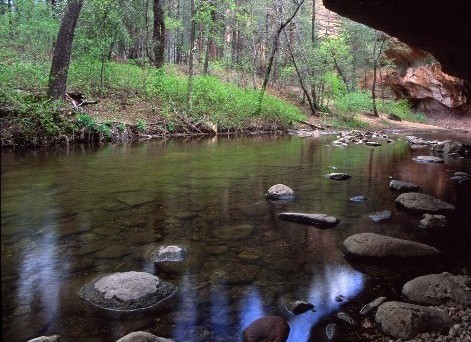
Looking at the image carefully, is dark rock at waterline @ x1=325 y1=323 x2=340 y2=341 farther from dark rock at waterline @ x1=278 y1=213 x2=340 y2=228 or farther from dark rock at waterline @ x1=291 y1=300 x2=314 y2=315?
dark rock at waterline @ x1=278 y1=213 x2=340 y2=228

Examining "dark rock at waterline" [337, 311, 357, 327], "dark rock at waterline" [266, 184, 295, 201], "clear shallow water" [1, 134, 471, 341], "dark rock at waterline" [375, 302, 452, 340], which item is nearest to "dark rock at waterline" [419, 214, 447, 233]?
"clear shallow water" [1, 134, 471, 341]

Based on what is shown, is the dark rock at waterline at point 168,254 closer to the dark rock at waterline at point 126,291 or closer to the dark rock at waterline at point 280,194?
the dark rock at waterline at point 126,291

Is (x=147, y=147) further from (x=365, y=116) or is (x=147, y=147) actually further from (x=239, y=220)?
(x=365, y=116)

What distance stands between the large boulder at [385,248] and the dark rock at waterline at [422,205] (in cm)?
194

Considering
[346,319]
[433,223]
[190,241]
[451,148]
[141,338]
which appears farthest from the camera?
[451,148]

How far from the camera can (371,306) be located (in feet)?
10.8

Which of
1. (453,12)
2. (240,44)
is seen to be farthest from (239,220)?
(240,44)

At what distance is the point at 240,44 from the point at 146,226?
31333mm

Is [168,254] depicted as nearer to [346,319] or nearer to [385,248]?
[346,319]

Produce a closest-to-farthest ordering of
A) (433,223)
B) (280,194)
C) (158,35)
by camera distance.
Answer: (433,223), (280,194), (158,35)

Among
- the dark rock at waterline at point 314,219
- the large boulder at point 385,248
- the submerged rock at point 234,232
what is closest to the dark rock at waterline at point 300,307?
the large boulder at point 385,248

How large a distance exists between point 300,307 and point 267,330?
507 millimetres

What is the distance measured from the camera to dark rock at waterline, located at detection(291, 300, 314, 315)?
324cm

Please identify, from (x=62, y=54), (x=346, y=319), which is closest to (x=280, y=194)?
(x=346, y=319)
